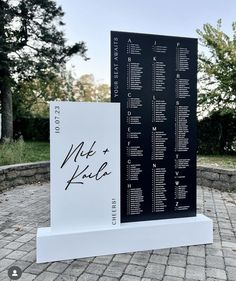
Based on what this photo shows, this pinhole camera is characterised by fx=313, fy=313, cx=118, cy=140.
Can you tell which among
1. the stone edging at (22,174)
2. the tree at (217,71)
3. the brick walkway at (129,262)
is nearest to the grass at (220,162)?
the tree at (217,71)

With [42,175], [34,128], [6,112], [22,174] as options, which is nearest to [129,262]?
[22,174]

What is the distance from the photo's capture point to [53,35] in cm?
1119

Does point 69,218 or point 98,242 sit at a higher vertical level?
point 69,218

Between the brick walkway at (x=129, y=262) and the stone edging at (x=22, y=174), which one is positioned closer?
the brick walkway at (x=129, y=262)

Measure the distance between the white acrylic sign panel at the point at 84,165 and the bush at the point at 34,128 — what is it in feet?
36.7

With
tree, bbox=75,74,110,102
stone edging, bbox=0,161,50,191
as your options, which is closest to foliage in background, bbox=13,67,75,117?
tree, bbox=75,74,110,102

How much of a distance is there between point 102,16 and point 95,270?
8.04 meters

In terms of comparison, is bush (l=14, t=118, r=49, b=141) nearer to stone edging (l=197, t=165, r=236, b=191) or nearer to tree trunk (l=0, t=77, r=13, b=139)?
tree trunk (l=0, t=77, r=13, b=139)

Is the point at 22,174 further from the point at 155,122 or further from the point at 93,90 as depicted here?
the point at 93,90

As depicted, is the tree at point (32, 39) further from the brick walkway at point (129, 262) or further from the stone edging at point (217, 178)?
the brick walkway at point (129, 262)

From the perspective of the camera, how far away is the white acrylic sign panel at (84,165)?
2570mm

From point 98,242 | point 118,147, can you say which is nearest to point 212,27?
point 118,147

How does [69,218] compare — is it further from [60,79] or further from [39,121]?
[60,79]

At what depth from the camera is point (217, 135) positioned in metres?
8.38
